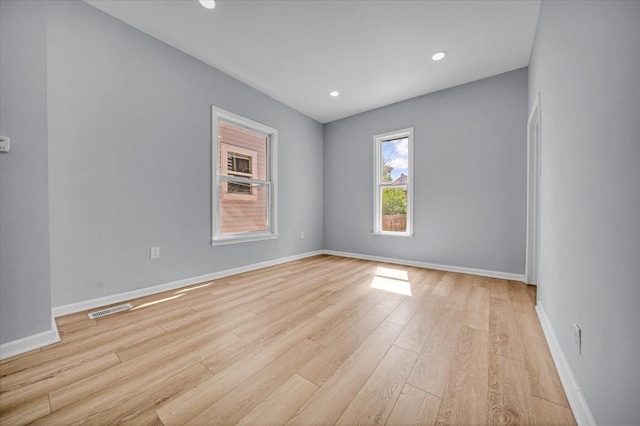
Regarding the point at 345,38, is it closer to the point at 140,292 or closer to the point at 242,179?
the point at 242,179

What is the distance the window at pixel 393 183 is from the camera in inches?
158

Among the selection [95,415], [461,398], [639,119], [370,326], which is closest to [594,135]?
[639,119]

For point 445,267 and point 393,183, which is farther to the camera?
point 393,183

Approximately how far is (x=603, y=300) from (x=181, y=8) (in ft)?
11.4

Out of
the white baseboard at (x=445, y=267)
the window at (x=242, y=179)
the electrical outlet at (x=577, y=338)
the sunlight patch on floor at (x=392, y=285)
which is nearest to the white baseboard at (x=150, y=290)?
the white baseboard at (x=445, y=267)

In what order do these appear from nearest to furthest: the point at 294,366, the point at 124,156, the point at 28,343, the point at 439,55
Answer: the point at 294,366
the point at 28,343
the point at 124,156
the point at 439,55

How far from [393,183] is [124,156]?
3762mm

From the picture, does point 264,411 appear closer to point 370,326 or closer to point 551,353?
point 370,326

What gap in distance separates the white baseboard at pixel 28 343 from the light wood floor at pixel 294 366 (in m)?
0.07

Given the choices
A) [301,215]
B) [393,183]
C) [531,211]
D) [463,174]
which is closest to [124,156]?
[301,215]

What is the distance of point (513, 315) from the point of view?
6.79 feet

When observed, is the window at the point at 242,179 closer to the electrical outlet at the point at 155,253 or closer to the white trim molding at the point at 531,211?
the electrical outlet at the point at 155,253

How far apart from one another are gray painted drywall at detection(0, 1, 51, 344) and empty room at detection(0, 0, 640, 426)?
0.01 m

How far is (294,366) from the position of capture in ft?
4.55
